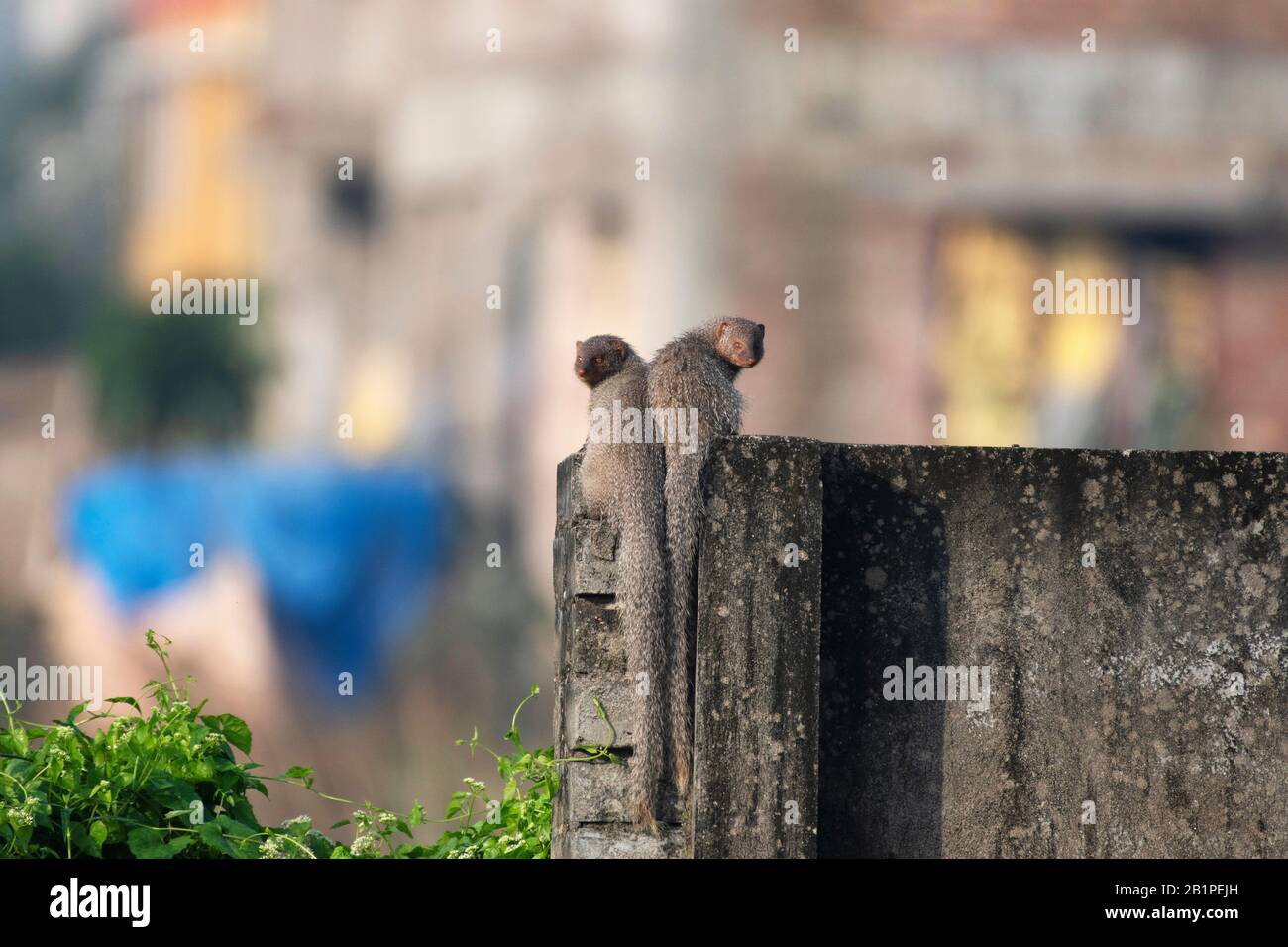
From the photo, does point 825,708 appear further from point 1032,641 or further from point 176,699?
point 176,699

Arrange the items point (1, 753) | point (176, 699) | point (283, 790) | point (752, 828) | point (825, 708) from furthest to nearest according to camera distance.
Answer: point (283, 790)
point (176, 699)
point (1, 753)
point (825, 708)
point (752, 828)

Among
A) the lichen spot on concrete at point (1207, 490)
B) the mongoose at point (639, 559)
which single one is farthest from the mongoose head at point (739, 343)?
the lichen spot on concrete at point (1207, 490)

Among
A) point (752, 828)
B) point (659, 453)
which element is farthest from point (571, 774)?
point (659, 453)

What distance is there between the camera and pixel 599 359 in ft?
21.1

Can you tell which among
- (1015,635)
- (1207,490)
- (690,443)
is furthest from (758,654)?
(1207,490)

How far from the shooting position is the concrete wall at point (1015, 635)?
5.54 m

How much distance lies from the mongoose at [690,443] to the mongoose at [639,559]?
50 millimetres

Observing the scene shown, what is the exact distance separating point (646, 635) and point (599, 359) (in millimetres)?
1454

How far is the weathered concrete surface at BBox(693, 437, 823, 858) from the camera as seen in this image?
5258 millimetres

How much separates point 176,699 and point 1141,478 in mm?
4621

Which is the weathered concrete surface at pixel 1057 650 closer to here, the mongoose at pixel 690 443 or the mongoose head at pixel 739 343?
the mongoose at pixel 690 443

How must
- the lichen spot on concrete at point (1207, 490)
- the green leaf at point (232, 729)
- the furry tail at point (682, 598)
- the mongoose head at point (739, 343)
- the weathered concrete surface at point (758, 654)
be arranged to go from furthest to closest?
1. the green leaf at point (232, 729)
2. the mongoose head at point (739, 343)
3. the lichen spot on concrete at point (1207, 490)
4. the furry tail at point (682, 598)
5. the weathered concrete surface at point (758, 654)

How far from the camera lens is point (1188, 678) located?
5.72 m

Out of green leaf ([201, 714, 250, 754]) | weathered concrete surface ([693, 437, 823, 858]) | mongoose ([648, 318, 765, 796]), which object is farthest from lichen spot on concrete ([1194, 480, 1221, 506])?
green leaf ([201, 714, 250, 754])
